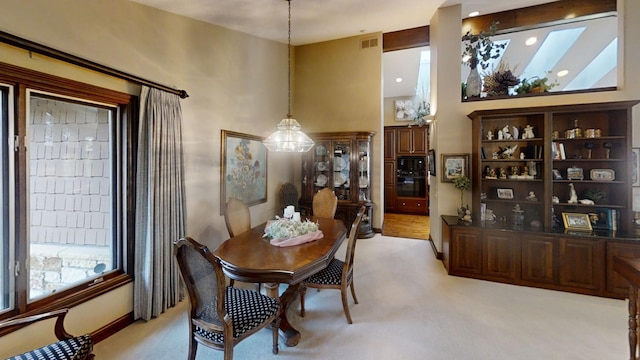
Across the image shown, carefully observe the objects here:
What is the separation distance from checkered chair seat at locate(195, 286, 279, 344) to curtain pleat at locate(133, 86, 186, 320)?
950 millimetres

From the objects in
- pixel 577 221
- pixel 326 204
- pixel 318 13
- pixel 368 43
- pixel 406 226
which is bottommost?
pixel 406 226

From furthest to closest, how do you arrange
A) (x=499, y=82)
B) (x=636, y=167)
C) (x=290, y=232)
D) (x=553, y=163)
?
(x=499, y=82) < (x=553, y=163) < (x=636, y=167) < (x=290, y=232)

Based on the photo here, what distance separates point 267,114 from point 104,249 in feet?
10.3

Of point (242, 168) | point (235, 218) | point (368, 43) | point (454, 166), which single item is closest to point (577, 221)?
point (454, 166)

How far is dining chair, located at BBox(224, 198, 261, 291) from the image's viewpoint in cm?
301

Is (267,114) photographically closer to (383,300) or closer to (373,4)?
(373,4)

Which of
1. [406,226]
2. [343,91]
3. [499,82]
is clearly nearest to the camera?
[499,82]

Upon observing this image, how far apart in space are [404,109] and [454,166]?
4493 millimetres

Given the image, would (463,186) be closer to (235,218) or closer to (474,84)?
(474,84)

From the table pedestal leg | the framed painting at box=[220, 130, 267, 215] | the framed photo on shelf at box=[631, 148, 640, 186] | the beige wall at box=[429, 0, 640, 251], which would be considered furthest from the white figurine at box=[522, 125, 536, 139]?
the framed painting at box=[220, 130, 267, 215]

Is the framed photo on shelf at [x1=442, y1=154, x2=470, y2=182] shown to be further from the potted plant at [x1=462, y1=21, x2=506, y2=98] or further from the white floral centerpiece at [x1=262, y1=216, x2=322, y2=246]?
the white floral centerpiece at [x1=262, y1=216, x2=322, y2=246]

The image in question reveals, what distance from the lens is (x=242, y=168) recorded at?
4.14 m

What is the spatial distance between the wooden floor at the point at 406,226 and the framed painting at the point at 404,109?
2.97 m

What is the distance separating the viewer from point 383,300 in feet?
9.57
